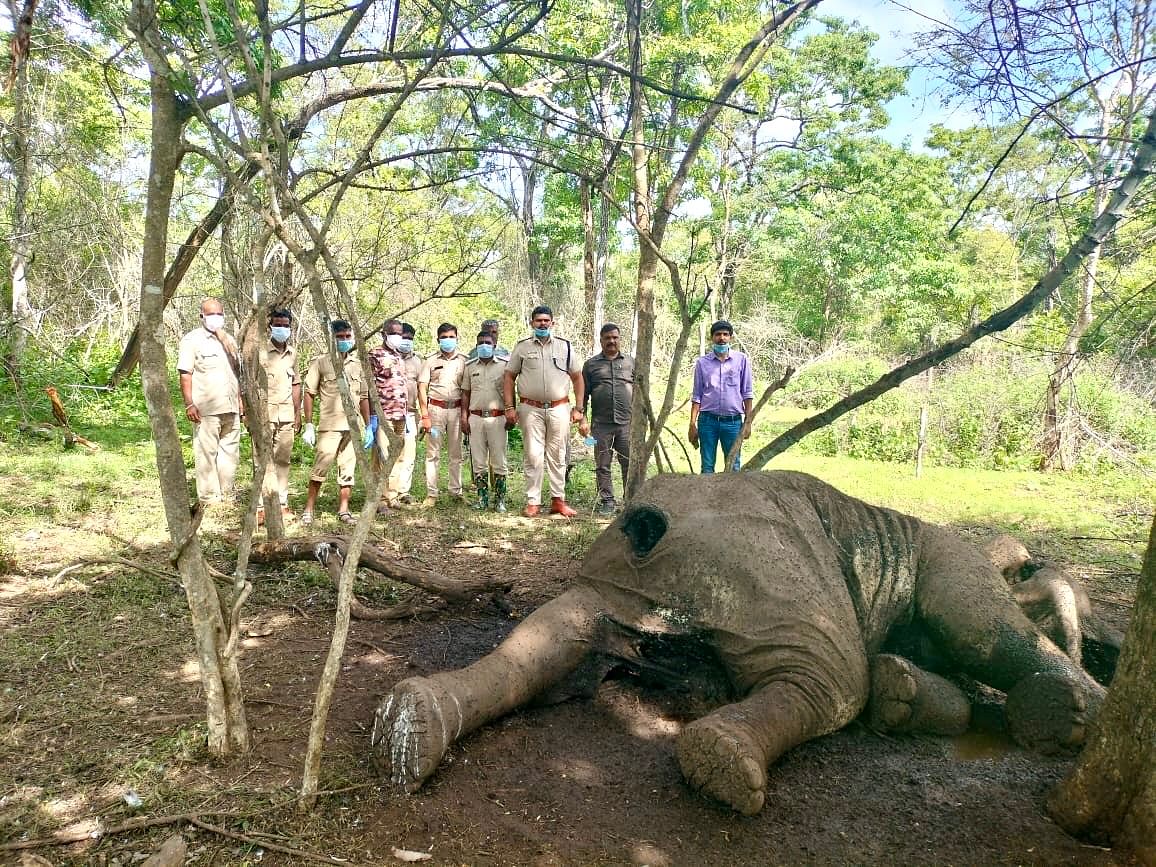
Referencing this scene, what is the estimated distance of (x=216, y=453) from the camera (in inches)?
304

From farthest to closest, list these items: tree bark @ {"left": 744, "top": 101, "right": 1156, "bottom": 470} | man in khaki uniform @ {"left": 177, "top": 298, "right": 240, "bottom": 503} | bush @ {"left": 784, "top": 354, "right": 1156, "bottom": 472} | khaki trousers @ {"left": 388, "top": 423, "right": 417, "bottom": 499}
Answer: bush @ {"left": 784, "top": 354, "right": 1156, "bottom": 472} → khaki trousers @ {"left": 388, "top": 423, "right": 417, "bottom": 499} → man in khaki uniform @ {"left": 177, "top": 298, "right": 240, "bottom": 503} → tree bark @ {"left": 744, "top": 101, "right": 1156, "bottom": 470}

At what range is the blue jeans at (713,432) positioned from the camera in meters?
8.27

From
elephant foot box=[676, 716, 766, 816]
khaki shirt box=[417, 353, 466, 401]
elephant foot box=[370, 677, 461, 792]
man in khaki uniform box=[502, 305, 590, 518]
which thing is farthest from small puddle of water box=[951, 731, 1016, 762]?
khaki shirt box=[417, 353, 466, 401]

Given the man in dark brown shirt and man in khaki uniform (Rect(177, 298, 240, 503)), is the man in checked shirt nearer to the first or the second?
man in khaki uniform (Rect(177, 298, 240, 503))

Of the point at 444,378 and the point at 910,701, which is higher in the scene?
the point at 444,378

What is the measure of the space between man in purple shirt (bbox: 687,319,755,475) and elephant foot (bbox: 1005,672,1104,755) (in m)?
4.50

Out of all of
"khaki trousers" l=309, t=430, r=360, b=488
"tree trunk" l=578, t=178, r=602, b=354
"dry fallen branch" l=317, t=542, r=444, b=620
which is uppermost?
"tree trunk" l=578, t=178, r=602, b=354

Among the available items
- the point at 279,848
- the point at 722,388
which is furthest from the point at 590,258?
the point at 279,848

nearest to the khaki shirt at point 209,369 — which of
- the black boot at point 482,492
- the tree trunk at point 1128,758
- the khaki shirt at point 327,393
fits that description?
the khaki shirt at point 327,393

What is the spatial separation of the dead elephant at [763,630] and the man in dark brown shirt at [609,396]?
13.9ft

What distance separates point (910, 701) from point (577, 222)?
19545mm

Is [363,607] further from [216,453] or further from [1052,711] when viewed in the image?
[1052,711]

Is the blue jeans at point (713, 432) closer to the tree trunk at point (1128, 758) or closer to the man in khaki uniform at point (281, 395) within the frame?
the man in khaki uniform at point (281, 395)

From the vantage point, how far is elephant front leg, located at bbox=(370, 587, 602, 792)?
3057 millimetres
